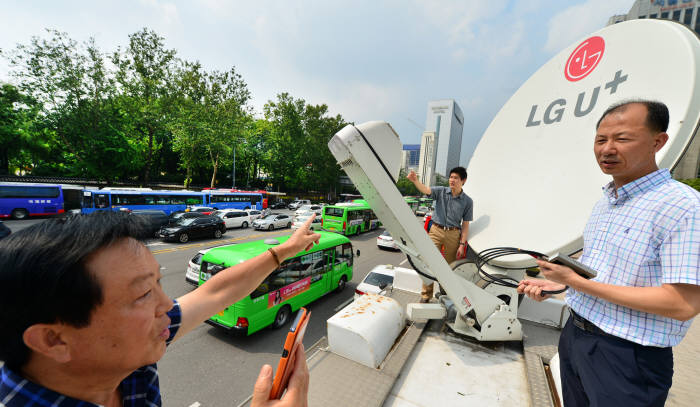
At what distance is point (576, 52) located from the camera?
11.2 ft

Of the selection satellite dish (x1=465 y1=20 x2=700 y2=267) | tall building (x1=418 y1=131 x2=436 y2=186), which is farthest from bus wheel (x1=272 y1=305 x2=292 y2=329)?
tall building (x1=418 y1=131 x2=436 y2=186)

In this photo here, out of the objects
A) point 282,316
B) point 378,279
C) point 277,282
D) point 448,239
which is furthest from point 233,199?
point 448,239

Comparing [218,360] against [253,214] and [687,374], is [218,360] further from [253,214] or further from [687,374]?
[253,214]

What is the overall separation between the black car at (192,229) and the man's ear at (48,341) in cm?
1500

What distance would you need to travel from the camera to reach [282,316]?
235 inches

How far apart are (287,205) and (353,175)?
115 feet

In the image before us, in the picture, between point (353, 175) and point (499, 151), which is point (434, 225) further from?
point (353, 175)

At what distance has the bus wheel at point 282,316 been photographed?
587 cm

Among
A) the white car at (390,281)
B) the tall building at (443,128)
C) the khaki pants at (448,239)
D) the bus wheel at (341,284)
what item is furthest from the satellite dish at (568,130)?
the tall building at (443,128)

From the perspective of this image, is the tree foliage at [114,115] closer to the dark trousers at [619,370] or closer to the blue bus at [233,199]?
the blue bus at [233,199]

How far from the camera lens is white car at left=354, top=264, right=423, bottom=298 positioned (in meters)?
4.75

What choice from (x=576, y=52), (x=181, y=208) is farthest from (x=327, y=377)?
(x=181, y=208)

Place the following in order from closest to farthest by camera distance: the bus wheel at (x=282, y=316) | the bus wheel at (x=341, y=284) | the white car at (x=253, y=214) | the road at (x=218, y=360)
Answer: the road at (x=218, y=360) → the bus wheel at (x=282, y=316) → the bus wheel at (x=341, y=284) → the white car at (x=253, y=214)

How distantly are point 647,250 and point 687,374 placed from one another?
5.35m
